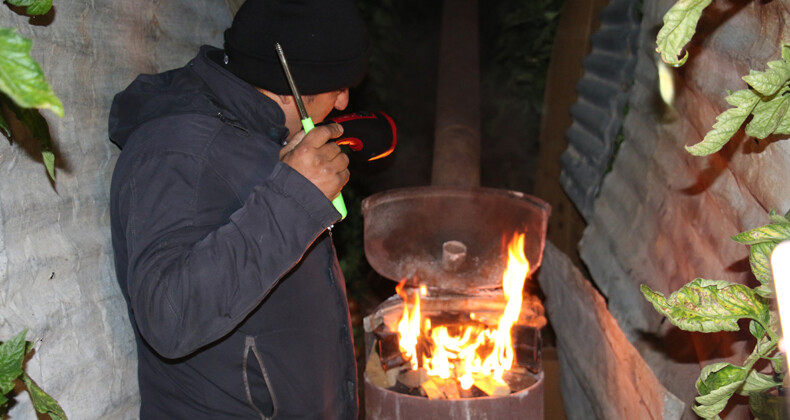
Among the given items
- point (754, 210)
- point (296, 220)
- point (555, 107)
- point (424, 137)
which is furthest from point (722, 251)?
point (424, 137)

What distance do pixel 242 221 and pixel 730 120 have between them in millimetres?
1099

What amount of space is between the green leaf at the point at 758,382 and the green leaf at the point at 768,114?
0.52 metres

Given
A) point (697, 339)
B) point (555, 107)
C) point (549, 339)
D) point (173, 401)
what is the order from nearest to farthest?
point (173, 401), point (697, 339), point (549, 339), point (555, 107)

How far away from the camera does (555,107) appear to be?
5.76 meters

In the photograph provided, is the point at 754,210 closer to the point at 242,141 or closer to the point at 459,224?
the point at 242,141

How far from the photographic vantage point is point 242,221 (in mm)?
1605

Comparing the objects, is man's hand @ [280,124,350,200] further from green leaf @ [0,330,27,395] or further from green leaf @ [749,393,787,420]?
green leaf @ [749,393,787,420]

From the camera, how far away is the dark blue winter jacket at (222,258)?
1.59 m

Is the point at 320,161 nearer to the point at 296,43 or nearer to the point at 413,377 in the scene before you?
the point at 296,43

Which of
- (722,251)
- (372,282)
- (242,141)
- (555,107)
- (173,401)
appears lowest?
(372,282)

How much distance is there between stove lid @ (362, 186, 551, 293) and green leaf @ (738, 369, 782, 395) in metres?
1.62

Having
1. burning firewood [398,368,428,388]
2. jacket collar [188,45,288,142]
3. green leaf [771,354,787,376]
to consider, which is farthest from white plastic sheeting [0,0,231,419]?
green leaf [771,354,787,376]

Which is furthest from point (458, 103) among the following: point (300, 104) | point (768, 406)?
point (768, 406)

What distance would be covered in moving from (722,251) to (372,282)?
3867 millimetres
